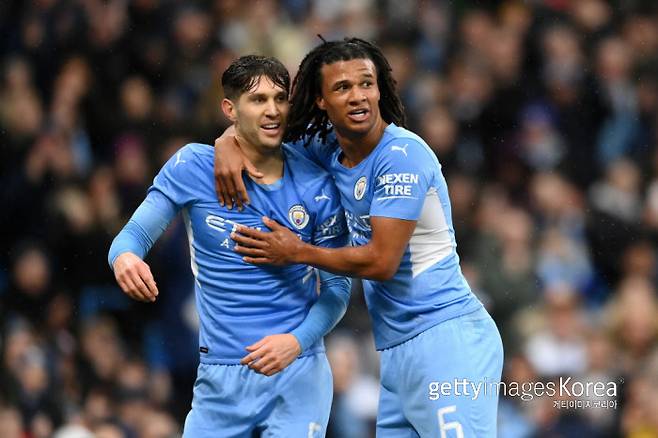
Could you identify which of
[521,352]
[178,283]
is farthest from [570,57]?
[178,283]

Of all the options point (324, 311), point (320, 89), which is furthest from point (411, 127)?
point (324, 311)

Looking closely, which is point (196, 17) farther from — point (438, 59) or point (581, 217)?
point (581, 217)

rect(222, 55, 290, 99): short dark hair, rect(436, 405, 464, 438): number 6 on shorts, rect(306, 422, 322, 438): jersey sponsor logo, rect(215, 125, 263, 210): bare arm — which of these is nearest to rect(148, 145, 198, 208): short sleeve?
rect(215, 125, 263, 210): bare arm

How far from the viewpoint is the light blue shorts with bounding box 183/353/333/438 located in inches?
175

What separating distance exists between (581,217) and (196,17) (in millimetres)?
3559

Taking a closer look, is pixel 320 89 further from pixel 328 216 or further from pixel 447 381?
pixel 447 381

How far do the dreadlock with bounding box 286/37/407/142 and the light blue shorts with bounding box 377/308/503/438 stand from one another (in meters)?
0.94

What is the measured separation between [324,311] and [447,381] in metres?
0.54

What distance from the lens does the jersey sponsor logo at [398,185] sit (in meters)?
4.50

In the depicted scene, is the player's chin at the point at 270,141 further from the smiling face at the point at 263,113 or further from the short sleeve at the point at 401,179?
the short sleeve at the point at 401,179

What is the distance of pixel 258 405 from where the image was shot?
4.45 meters

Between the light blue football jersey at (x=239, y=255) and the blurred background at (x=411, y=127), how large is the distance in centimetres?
333

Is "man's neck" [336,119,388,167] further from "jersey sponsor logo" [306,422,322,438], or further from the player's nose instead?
"jersey sponsor logo" [306,422,322,438]

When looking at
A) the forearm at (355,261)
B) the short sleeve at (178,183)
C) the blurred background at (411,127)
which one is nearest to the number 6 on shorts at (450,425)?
the forearm at (355,261)
